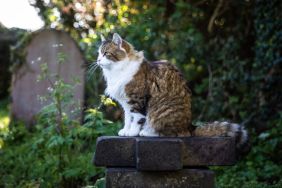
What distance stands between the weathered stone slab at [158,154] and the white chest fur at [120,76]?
0.55m

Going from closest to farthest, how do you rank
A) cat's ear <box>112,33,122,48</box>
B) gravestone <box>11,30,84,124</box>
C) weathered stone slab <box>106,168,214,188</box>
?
1. weathered stone slab <box>106,168,214,188</box>
2. cat's ear <box>112,33,122,48</box>
3. gravestone <box>11,30,84,124</box>

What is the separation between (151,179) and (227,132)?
72cm

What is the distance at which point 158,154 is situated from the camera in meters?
3.64

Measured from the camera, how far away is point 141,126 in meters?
4.10

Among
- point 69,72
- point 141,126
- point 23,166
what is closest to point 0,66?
point 69,72

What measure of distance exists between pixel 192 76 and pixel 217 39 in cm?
89

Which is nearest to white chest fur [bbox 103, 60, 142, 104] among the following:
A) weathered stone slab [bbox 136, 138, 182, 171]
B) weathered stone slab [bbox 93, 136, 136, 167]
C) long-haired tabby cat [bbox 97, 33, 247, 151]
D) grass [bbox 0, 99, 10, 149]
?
long-haired tabby cat [bbox 97, 33, 247, 151]

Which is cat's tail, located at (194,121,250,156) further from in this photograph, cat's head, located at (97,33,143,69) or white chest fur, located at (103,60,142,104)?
cat's head, located at (97,33,143,69)

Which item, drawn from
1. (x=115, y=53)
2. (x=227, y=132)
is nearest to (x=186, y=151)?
(x=227, y=132)

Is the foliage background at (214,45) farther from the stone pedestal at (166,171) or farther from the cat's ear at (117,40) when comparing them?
the cat's ear at (117,40)

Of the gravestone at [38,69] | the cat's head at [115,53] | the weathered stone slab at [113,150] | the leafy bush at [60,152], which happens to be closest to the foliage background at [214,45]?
the gravestone at [38,69]

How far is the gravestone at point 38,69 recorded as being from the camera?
319 inches

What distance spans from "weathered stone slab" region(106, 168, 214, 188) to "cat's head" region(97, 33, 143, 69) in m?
0.83

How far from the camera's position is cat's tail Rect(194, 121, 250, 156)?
4105 mm
